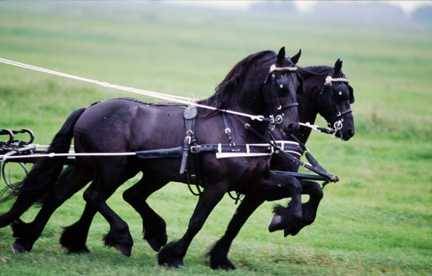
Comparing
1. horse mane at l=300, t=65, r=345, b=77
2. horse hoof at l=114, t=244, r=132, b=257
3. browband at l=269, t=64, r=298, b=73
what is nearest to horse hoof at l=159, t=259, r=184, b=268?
horse hoof at l=114, t=244, r=132, b=257

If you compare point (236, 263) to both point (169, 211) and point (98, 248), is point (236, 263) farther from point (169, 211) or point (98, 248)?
point (169, 211)

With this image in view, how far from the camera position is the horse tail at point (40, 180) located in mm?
10547

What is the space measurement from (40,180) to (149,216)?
1426 mm

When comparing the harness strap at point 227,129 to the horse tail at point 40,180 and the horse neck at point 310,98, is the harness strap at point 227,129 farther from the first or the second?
the horse tail at point 40,180

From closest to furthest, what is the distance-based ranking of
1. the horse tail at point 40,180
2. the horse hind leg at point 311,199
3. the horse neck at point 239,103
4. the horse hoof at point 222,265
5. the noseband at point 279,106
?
the noseband at point 279,106, the horse neck at point 239,103, the horse tail at point 40,180, the horse hoof at point 222,265, the horse hind leg at point 311,199

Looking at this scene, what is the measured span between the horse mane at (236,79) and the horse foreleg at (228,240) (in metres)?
1.23

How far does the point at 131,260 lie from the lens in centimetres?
1060

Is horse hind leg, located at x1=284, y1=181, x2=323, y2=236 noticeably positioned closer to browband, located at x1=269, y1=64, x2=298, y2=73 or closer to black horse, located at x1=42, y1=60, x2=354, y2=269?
black horse, located at x1=42, y1=60, x2=354, y2=269

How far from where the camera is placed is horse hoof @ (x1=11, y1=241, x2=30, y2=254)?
10.5m

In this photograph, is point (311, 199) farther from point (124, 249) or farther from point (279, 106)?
point (124, 249)

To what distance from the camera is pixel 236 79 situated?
1044cm

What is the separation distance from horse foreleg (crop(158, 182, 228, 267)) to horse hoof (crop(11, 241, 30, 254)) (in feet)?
5.36

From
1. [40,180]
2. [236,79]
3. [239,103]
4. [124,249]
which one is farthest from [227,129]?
[40,180]

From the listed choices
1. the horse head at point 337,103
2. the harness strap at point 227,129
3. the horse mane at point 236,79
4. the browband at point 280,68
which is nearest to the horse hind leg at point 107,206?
the harness strap at point 227,129
